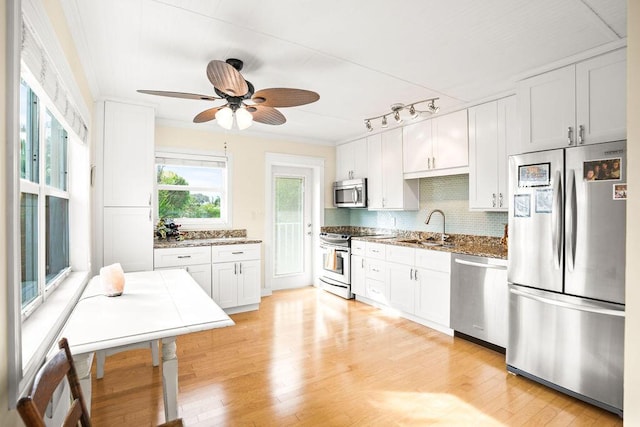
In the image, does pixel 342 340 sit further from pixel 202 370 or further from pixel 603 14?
pixel 603 14

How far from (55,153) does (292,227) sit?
11.3 ft

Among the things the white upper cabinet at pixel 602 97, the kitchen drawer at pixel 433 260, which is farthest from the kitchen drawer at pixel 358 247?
the white upper cabinet at pixel 602 97

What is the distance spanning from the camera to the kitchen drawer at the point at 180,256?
12.0 feet

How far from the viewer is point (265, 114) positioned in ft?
8.75

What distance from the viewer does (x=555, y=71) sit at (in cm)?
252

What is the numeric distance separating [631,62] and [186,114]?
12.9 ft

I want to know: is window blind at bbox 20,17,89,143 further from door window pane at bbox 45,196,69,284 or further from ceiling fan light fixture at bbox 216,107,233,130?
ceiling fan light fixture at bbox 216,107,233,130

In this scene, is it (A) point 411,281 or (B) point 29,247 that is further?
(A) point 411,281

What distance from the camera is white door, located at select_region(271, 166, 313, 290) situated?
5270 mm

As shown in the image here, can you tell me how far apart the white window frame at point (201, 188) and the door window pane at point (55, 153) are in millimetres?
1545

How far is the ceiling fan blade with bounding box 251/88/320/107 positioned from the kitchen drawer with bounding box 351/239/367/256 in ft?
8.42

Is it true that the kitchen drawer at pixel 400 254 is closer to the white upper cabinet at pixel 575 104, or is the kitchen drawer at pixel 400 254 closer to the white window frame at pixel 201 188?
the white upper cabinet at pixel 575 104

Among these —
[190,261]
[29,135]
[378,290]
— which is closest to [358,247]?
[378,290]

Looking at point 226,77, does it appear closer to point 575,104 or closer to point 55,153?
point 55,153
